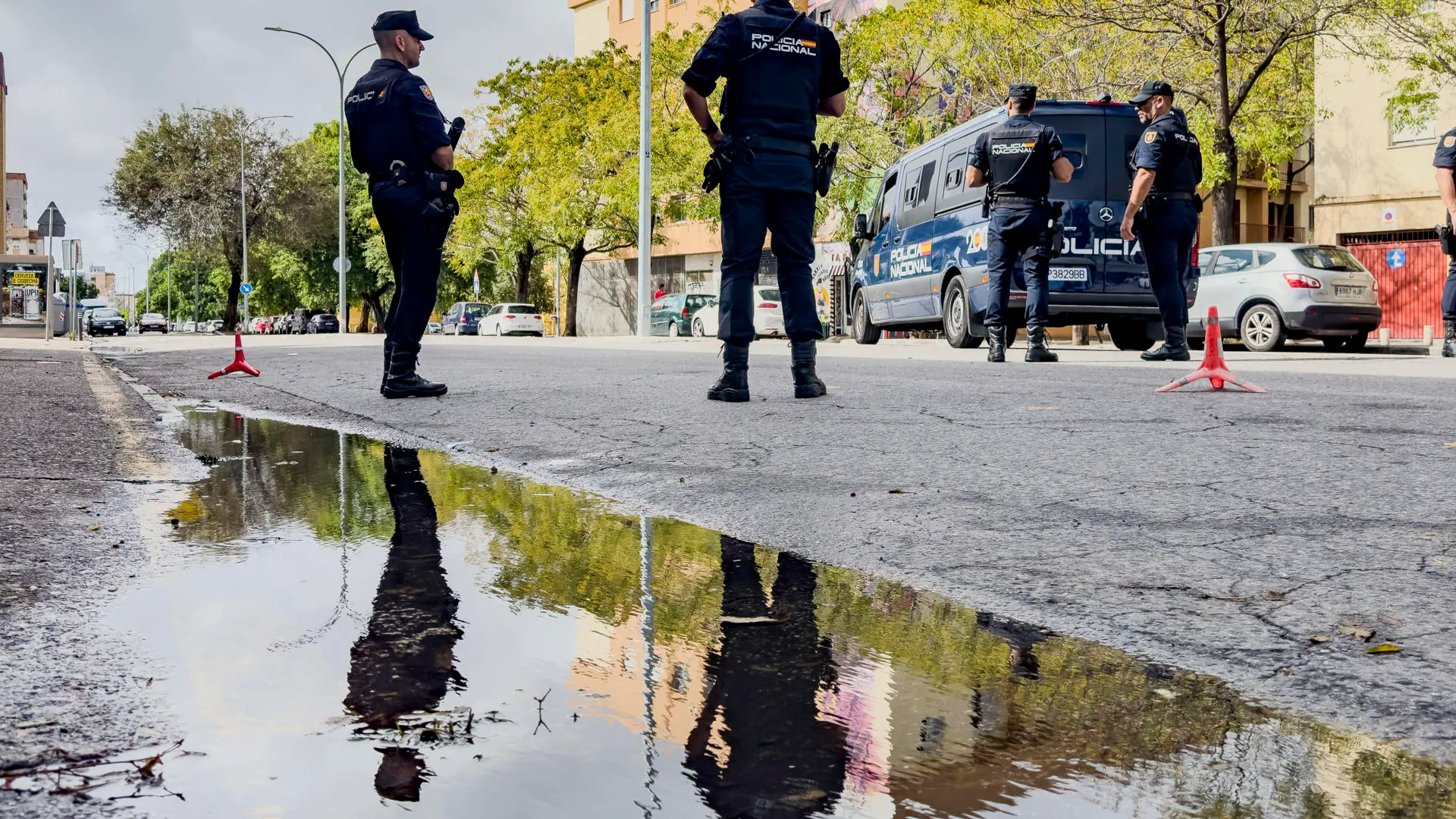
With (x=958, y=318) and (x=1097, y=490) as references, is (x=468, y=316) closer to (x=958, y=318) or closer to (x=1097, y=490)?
(x=958, y=318)

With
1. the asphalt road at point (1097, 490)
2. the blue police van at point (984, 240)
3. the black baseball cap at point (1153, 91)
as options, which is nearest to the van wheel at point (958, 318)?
the blue police van at point (984, 240)

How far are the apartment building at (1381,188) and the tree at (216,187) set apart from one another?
43548mm

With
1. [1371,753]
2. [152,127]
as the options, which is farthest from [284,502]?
[152,127]

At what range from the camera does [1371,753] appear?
6.99 feet

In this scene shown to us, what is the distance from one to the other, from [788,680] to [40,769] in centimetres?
119

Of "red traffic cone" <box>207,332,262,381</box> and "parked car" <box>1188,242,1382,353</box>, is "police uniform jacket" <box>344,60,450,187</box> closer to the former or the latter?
"red traffic cone" <box>207,332,262,381</box>

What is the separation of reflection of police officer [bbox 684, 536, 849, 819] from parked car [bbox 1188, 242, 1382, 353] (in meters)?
17.2

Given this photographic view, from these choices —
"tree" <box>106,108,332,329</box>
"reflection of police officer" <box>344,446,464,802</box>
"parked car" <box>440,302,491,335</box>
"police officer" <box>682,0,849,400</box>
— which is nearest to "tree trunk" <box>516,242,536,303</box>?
"parked car" <box>440,302,491,335</box>

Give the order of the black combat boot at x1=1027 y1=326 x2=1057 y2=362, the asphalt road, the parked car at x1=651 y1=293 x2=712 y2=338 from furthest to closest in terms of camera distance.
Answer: the parked car at x1=651 y1=293 x2=712 y2=338 < the black combat boot at x1=1027 y1=326 x2=1057 y2=362 < the asphalt road

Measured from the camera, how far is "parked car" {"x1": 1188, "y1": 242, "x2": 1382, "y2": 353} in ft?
62.7

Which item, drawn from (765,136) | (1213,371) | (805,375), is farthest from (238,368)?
(1213,371)

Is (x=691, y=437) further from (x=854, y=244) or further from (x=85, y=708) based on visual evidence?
(x=854, y=244)

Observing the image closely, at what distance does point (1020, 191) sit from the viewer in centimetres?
1135

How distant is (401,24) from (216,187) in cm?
5672
